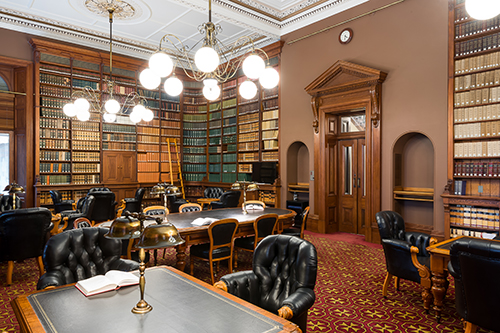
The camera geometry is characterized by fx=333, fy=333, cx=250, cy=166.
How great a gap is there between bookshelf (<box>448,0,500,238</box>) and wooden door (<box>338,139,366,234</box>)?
6.88ft

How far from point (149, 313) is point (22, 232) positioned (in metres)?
3.55

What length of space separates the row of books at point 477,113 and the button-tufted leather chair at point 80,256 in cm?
557

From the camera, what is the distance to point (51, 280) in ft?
8.58

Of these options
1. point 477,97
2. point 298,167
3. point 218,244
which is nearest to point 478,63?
point 477,97

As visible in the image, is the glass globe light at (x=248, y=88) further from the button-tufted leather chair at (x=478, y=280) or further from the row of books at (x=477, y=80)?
the row of books at (x=477, y=80)

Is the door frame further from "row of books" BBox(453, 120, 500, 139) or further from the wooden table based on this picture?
the wooden table

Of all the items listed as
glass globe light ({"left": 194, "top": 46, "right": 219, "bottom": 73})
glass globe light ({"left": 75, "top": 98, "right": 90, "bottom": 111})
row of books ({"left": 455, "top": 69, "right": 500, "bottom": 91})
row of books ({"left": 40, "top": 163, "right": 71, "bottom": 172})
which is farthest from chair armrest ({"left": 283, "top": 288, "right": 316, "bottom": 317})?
row of books ({"left": 40, "top": 163, "right": 71, "bottom": 172})

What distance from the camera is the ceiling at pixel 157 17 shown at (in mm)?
7438

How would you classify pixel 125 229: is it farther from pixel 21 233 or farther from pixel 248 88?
pixel 21 233

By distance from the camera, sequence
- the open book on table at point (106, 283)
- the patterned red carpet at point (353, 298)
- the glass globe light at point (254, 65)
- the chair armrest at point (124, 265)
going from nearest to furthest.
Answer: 1. the open book on table at point (106, 283)
2. the chair armrest at point (124, 265)
3. the patterned red carpet at point (353, 298)
4. the glass globe light at point (254, 65)

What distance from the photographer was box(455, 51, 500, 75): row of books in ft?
17.3

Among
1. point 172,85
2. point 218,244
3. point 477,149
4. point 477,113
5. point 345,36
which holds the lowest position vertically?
point 218,244

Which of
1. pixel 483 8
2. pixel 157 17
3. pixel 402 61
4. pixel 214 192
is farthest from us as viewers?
pixel 214 192

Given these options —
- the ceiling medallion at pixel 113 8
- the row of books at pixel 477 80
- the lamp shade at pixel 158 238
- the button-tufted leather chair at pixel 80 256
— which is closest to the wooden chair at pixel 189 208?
the button-tufted leather chair at pixel 80 256
